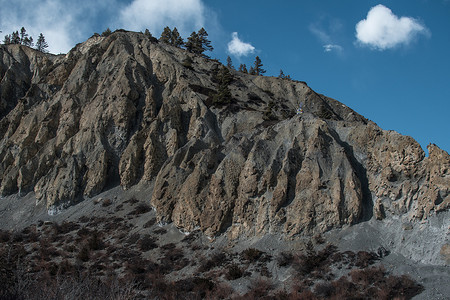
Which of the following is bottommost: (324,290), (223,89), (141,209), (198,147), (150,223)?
(324,290)

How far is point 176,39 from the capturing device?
8619 cm

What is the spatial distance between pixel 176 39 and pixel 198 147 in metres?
50.4

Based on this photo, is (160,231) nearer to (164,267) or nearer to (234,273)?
(164,267)

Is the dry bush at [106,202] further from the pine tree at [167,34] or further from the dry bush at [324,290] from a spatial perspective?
the pine tree at [167,34]

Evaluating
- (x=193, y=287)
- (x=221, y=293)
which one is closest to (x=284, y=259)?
(x=221, y=293)

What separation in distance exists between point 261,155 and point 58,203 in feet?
88.9

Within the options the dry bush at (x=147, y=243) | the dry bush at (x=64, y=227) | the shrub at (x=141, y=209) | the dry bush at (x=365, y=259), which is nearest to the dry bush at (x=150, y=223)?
the dry bush at (x=147, y=243)

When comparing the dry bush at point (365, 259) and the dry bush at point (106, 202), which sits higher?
the dry bush at point (106, 202)

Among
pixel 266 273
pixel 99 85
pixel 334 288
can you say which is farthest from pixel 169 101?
pixel 334 288

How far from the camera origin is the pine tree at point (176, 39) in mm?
85250

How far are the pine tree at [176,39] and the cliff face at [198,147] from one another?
13704 mm

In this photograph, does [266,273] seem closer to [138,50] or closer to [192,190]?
[192,190]

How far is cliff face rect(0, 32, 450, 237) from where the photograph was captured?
31.4 metres

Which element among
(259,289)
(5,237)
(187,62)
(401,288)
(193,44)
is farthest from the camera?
(193,44)
